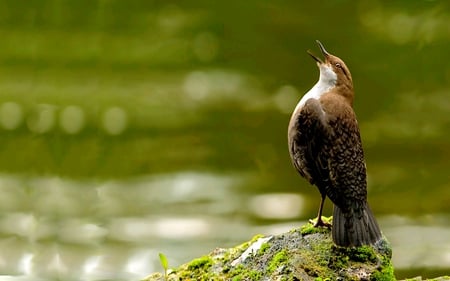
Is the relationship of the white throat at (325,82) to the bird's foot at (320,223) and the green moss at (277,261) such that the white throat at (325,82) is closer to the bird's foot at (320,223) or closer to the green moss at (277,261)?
the bird's foot at (320,223)

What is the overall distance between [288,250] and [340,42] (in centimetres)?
351

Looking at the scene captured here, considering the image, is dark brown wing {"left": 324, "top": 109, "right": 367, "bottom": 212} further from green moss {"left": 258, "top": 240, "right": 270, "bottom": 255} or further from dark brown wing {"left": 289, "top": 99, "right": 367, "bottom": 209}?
green moss {"left": 258, "top": 240, "right": 270, "bottom": 255}

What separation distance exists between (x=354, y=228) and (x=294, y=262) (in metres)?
0.23

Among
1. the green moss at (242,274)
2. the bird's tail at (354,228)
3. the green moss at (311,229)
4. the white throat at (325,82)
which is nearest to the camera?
the green moss at (242,274)

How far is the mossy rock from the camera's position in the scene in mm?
2094

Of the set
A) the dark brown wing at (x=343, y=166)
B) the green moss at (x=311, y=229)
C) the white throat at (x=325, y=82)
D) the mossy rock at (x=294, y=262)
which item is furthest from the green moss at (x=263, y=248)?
the white throat at (x=325, y=82)

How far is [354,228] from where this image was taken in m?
2.21

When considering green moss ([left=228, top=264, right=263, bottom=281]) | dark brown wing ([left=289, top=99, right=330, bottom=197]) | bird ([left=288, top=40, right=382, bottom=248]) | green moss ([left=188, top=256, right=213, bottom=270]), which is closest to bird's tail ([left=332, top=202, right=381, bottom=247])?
bird ([left=288, top=40, right=382, bottom=248])

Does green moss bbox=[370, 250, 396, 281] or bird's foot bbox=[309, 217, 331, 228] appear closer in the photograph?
green moss bbox=[370, 250, 396, 281]

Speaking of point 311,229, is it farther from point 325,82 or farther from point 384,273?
point 325,82

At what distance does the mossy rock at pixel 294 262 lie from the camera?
2.09 m

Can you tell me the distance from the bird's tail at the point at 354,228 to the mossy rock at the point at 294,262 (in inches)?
1.1

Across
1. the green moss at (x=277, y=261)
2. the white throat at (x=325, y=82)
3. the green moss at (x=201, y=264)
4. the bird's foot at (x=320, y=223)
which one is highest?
the white throat at (x=325, y=82)

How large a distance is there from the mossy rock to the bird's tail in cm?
3
